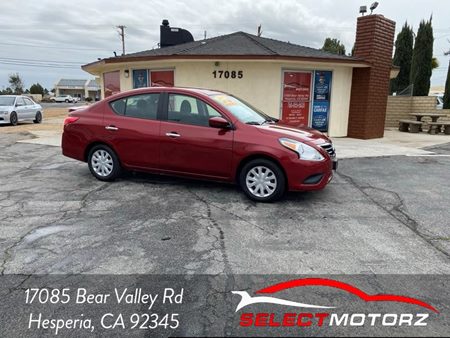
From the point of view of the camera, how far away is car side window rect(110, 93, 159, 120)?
5.82m

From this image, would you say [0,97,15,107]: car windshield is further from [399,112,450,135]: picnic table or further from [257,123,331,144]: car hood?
[399,112,450,135]: picnic table

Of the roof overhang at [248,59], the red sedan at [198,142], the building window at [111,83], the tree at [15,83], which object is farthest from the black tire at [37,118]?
the tree at [15,83]

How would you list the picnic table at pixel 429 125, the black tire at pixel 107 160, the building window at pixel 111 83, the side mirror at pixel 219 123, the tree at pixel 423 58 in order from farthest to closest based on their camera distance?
the tree at pixel 423 58, the picnic table at pixel 429 125, the building window at pixel 111 83, the black tire at pixel 107 160, the side mirror at pixel 219 123

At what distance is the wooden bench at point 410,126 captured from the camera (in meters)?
15.7

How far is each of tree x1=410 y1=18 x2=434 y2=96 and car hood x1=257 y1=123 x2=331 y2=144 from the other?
69.9 feet

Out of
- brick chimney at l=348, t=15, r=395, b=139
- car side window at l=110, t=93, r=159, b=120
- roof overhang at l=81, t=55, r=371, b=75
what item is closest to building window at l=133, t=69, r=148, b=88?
roof overhang at l=81, t=55, r=371, b=75

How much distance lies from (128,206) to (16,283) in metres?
2.09

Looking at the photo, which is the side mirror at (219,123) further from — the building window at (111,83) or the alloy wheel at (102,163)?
the building window at (111,83)

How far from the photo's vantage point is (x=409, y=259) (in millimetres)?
3520

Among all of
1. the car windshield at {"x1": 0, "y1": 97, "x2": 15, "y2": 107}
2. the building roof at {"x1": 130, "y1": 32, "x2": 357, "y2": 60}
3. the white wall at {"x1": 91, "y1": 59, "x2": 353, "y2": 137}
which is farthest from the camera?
the car windshield at {"x1": 0, "y1": 97, "x2": 15, "y2": 107}

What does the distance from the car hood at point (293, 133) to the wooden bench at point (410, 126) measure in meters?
12.3

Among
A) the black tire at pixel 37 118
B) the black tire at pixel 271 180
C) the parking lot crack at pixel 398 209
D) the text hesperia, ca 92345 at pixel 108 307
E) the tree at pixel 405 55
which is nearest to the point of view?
the text hesperia, ca 92345 at pixel 108 307

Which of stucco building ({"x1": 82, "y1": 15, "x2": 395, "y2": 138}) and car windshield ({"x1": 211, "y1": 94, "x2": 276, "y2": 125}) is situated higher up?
stucco building ({"x1": 82, "y1": 15, "x2": 395, "y2": 138})

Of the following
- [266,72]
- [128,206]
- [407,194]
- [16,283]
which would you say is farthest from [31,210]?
[266,72]
